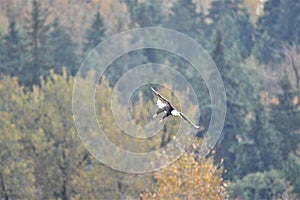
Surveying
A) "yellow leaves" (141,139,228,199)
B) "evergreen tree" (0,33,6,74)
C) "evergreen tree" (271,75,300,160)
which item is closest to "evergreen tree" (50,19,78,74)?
"evergreen tree" (0,33,6,74)

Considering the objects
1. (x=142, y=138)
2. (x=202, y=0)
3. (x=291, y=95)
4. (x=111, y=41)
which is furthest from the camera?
(x=202, y=0)

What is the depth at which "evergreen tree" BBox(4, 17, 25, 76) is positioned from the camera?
56966 millimetres

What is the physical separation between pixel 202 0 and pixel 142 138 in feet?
163

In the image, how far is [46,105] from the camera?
4400 centimetres

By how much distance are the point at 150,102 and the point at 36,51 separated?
2475 centimetres

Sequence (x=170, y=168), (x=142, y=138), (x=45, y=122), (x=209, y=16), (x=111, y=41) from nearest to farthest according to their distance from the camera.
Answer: (x=170, y=168) → (x=142, y=138) → (x=45, y=122) → (x=111, y=41) → (x=209, y=16)

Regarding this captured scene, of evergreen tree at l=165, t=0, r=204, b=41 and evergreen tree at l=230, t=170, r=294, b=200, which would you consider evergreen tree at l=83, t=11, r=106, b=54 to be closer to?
evergreen tree at l=165, t=0, r=204, b=41

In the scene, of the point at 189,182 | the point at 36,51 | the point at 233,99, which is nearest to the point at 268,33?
the point at 233,99

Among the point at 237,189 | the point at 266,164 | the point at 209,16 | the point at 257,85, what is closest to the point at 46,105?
the point at 237,189

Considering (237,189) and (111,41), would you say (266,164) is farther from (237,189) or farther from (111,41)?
(111,41)

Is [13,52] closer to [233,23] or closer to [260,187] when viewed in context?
[233,23]

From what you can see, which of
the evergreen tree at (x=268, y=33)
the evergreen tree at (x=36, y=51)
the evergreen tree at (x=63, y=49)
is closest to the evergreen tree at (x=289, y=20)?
the evergreen tree at (x=268, y=33)

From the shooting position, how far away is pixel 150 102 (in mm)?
32656

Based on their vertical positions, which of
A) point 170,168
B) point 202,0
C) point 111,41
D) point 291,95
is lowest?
point 170,168
